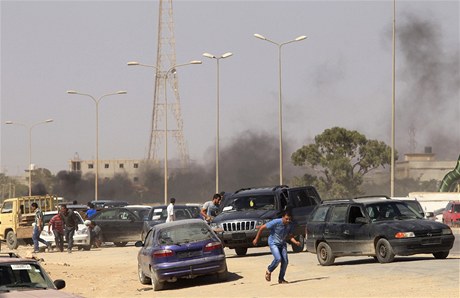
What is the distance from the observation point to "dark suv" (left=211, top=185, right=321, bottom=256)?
107 ft

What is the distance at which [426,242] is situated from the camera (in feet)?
84.9

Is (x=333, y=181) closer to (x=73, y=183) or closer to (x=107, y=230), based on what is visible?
(x=73, y=183)

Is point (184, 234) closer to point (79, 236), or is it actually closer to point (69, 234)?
point (69, 234)

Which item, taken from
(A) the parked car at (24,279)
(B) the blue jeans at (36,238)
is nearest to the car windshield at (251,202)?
(B) the blue jeans at (36,238)

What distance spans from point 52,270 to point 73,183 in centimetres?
9862

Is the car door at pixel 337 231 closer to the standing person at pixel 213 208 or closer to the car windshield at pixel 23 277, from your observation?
the standing person at pixel 213 208

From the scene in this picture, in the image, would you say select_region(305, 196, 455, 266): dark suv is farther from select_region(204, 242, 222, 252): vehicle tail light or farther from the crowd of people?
the crowd of people

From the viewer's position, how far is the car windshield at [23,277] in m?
15.8

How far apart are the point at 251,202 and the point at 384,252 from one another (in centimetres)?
821

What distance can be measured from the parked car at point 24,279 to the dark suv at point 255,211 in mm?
16579

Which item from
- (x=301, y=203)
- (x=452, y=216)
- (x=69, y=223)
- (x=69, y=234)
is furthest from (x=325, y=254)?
(x=452, y=216)

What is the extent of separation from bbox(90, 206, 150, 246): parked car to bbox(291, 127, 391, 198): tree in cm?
6286

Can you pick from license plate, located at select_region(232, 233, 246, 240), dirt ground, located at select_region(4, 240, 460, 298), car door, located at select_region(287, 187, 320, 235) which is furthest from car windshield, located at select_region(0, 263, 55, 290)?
car door, located at select_region(287, 187, 320, 235)

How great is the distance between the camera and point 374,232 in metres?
26.3
